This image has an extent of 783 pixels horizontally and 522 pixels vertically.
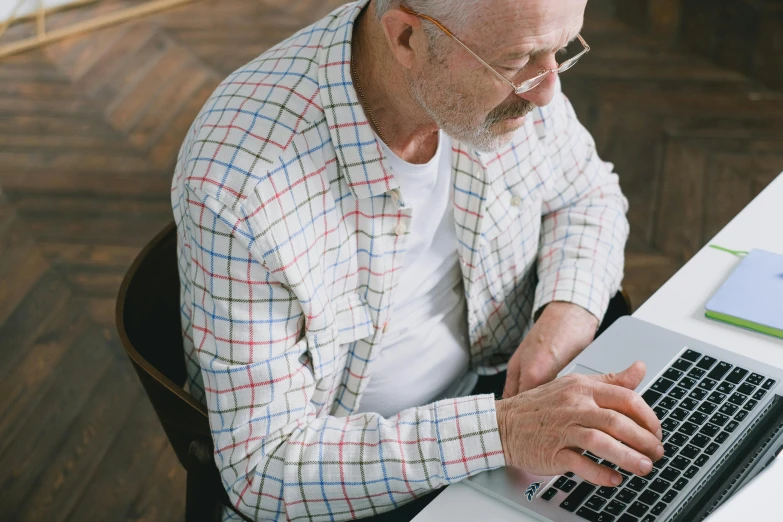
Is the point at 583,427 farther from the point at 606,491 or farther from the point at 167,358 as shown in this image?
the point at 167,358

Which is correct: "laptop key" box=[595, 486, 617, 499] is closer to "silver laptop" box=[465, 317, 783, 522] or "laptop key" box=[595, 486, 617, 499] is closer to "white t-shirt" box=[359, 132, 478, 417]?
"silver laptop" box=[465, 317, 783, 522]

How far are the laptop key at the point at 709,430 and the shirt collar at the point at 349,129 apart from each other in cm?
54

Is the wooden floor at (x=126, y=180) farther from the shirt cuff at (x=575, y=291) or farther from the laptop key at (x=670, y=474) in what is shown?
the laptop key at (x=670, y=474)

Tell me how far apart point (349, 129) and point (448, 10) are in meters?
0.23

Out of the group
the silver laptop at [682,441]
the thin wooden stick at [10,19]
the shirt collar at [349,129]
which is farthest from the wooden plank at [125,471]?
the thin wooden stick at [10,19]

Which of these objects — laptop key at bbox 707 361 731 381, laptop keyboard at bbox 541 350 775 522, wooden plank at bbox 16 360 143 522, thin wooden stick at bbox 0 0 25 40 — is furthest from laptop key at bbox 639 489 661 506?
thin wooden stick at bbox 0 0 25 40

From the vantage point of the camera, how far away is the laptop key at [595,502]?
3.47 feet

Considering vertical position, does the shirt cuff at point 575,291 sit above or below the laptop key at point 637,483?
below

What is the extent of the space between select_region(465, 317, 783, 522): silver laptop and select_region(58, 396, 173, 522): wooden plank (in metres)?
1.40

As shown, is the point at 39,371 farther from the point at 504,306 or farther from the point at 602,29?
the point at 602,29

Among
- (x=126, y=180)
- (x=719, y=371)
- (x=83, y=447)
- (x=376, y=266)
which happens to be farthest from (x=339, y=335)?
(x=126, y=180)

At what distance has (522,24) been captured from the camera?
1.14 m

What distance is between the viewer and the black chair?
127 centimetres

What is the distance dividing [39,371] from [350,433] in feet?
5.77
